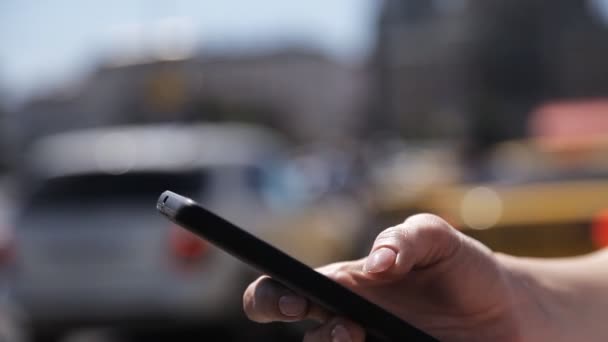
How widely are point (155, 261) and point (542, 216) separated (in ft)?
8.29

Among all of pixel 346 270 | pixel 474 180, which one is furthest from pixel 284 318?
pixel 474 180

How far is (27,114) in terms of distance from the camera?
214ft

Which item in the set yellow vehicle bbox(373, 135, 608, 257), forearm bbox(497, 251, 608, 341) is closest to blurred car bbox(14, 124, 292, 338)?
yellow vehicle bbox(373, 135, 608, 257)

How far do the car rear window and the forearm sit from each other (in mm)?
→ 4778

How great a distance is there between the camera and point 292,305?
4.32 feet

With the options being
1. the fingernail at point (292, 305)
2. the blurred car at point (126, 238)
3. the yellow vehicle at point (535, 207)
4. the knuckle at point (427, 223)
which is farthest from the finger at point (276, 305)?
the blurred car at point (126, 238)

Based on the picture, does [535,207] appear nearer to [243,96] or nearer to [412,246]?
[412,246]

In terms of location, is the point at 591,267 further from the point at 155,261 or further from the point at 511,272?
the point at 155,261

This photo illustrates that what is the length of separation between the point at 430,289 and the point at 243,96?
62960mm

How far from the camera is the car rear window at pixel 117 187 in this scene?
253 inches

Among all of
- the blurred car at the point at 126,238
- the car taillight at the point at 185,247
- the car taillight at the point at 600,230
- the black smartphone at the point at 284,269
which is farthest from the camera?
the blurred car at the point at 126,238

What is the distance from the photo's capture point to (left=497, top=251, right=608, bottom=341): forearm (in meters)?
1.60

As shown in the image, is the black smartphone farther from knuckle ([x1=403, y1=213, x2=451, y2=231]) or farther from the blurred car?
the blurred car

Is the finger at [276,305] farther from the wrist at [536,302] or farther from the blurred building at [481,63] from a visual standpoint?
the blurred building at [481,63]
